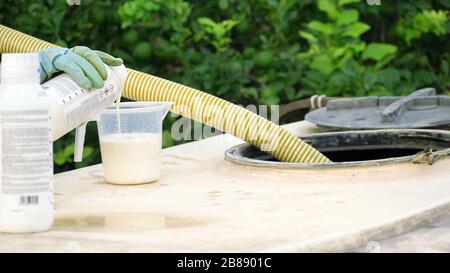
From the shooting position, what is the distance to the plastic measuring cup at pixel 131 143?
8.66 feet

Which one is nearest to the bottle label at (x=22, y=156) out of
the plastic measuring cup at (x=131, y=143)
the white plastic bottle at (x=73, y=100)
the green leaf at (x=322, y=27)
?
the white plastic bottle at (x=73, y=100)

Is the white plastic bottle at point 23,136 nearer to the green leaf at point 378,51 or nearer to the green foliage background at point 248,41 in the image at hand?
the green foliage background at point 248,41

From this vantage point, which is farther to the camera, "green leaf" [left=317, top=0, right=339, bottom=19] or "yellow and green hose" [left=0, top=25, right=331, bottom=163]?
"green leaf" [left=317, top=0, right=339, bottom=19]

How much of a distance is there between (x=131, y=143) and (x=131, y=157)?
0.13ft

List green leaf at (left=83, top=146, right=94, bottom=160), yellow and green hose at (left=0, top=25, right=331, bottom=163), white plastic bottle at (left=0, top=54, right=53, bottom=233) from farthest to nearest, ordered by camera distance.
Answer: green leaf at (left=83, top=146, right=94, bottom=160) < yellow and green hose at (left=0, top=25, right=331, bottom=163) < white plastic bottle at (left=0, top=54, right=53, bottom=233)

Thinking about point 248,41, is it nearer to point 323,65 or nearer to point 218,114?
point 323,65

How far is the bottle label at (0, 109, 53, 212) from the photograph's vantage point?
200 cm

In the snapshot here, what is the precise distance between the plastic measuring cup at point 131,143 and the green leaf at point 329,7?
7.64 ft

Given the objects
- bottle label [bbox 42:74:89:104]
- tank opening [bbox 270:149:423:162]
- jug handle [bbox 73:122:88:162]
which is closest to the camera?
bottle label [bbox 42:74:89:104]

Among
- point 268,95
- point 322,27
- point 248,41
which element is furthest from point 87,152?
point 322,27

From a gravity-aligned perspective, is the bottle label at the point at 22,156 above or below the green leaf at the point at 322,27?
above

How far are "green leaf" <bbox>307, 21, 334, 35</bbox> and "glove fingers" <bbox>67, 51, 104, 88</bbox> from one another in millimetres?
2650

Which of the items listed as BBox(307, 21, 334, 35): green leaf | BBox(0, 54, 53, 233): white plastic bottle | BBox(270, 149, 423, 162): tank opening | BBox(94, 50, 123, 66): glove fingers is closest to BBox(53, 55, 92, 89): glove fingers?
BBox(94, 50, 123, 66): glove fingers

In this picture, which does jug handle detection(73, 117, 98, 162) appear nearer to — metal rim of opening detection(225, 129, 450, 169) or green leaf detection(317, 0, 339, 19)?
metal rim of opening detection(225, 129, 450, 169)
